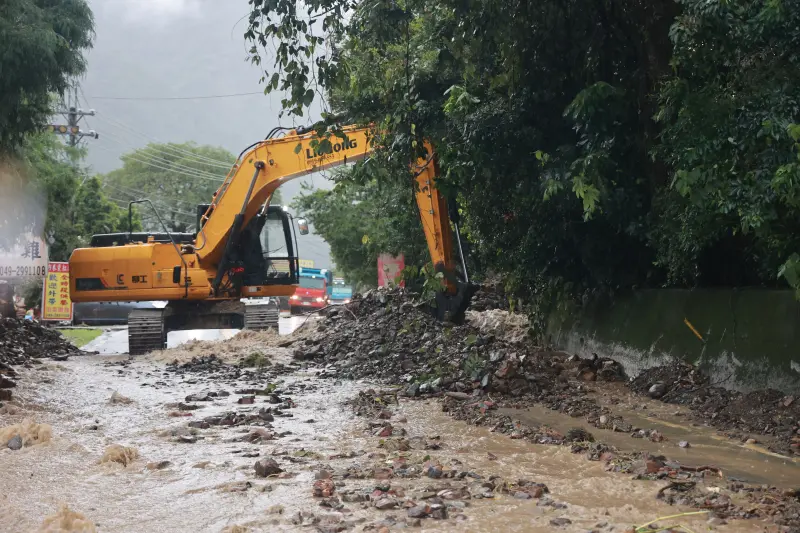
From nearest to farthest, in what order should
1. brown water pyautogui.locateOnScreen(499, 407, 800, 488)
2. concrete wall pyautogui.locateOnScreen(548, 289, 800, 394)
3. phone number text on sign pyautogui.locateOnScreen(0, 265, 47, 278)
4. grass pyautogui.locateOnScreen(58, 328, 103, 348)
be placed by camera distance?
brown water pyautogui.locateOnScreen(499, 407, 800, 488) < concrete wall pyautogui.locateOnScreen(548, 289, 800, 394) < grass pyautogui.locateOnScreen(58, 328, 103, 348) < phone number text on sign pyautogui.locateOnScreen(0, 265, 47, 278)

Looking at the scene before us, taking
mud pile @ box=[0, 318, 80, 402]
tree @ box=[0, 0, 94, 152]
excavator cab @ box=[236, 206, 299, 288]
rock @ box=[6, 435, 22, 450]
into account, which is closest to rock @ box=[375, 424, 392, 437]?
rock @ box=[6, 435, 22, 450]

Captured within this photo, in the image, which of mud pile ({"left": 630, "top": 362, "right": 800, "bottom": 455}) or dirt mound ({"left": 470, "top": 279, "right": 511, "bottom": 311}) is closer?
mud pile ({"left": 630, "top": 362, "right": 800, "bottom": 455})

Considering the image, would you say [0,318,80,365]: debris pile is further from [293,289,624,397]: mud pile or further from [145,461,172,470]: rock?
[145,461,172,470]: rock

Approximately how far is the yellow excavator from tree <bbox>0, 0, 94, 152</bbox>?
5398mm

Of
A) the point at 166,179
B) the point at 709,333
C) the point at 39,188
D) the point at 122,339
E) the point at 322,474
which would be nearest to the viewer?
the point at 322,474

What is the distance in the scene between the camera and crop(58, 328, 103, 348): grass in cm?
2528

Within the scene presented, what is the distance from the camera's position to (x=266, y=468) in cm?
621

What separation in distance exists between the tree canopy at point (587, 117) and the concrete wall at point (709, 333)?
1.22 feet

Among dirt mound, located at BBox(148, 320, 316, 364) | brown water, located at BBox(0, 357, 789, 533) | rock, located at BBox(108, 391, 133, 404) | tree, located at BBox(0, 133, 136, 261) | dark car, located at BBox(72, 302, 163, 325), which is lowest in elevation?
brown water, located at BBox(0, 357, 789, 533)

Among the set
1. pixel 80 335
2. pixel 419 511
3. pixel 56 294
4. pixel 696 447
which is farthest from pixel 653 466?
pixel 56 294

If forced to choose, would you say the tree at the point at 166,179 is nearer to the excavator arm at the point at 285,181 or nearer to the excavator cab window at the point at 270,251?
the excavator cab window at the point at 270,251

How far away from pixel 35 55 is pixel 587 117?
6955 mm

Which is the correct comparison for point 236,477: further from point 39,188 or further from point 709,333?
point 39,188

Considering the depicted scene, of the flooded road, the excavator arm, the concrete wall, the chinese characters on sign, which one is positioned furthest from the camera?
the chinese characters on sign
